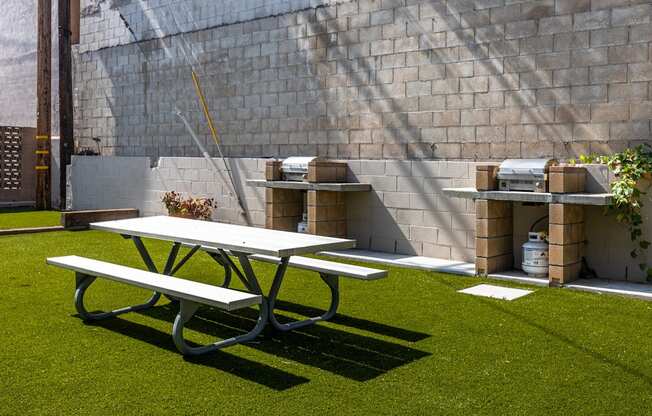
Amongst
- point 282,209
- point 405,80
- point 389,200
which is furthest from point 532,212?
point 282,209

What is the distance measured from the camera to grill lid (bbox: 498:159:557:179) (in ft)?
18.5

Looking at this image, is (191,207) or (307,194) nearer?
(307,194)

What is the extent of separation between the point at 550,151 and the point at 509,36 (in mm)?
1149

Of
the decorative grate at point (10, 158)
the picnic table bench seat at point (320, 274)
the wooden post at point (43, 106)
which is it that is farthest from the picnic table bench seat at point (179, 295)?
the decorative grate at point (10, 158)

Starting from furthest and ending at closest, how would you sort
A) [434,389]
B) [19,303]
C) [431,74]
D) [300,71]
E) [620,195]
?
[300,71], [431,74], [620,195], [19,303], [434,389]

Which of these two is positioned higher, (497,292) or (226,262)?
(226,262)

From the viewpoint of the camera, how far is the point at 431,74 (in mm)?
7082

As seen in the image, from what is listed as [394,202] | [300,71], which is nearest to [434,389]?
[394,202]

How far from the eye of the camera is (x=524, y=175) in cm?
573

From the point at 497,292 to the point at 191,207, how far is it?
4831 mm

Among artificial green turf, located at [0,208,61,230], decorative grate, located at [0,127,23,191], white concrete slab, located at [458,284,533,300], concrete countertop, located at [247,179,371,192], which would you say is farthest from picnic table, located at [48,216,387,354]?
decorative grate, located at [0,127,23,191]

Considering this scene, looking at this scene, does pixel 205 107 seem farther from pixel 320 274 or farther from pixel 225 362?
pixel 225 362

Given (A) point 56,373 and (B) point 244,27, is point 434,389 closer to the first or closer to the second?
(A) point 56,373

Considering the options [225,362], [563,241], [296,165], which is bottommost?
[225,362]
